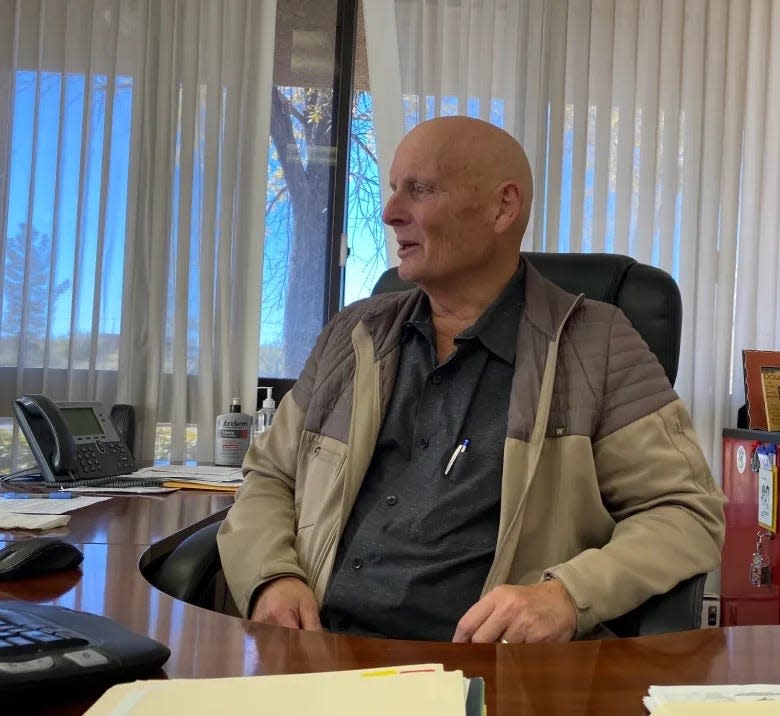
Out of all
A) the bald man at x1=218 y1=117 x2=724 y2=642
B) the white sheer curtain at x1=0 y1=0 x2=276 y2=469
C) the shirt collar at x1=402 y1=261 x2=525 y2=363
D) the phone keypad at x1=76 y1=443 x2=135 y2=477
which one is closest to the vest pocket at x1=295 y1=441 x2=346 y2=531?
the bald man at x1=218 y1=117 x2=724 y2=642

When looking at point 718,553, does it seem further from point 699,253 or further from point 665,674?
point 699,253

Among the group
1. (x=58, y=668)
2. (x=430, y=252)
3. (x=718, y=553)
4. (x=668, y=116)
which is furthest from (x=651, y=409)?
(x=668, y=116)

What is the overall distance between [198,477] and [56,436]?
343 millimetres

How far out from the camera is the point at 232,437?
2506 mm

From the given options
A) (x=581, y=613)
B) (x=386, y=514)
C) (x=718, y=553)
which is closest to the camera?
(x=581, y=613)

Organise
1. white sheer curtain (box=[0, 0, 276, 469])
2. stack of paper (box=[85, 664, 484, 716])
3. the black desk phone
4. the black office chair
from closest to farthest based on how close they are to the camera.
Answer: stack of paper (box=[85, 664, 484, 716])
the black office chair
the black desk phone
white sheer curtain (box=[0, 0, 276, 469])

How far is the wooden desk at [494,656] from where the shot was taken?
688 mm

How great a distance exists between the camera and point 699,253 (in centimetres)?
289

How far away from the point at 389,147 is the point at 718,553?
6.41ft

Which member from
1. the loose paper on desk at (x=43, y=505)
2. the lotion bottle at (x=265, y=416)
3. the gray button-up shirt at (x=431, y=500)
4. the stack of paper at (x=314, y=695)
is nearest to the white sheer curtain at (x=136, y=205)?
the lotion bottle at (x=265, y=416)

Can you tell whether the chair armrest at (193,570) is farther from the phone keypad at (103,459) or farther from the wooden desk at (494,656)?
the phone keypad at (103,459)

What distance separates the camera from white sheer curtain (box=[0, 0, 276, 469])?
8.78 feet

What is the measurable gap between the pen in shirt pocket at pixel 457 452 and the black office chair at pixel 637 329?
0.32 meters

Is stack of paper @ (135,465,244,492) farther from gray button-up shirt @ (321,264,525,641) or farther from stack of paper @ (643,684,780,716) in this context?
stack of paper @ (643,684,780,716)
